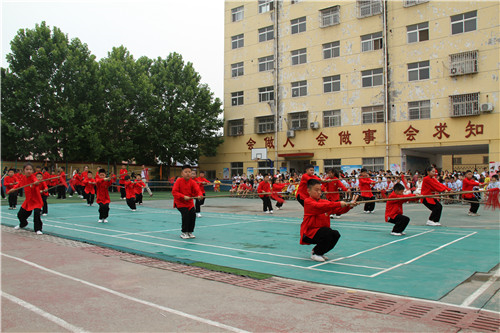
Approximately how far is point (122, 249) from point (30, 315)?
13.0 ft

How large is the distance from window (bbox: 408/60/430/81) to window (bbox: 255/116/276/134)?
11497 millimetres

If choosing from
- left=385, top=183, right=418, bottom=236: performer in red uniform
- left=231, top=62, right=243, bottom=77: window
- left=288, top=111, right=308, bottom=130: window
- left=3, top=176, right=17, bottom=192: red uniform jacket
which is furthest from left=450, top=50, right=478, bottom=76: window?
left=3, top=176, right=17, bottom=192: red uniform jacket

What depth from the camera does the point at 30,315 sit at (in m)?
4.33

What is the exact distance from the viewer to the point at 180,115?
33844 mm

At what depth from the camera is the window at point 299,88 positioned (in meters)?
32.2

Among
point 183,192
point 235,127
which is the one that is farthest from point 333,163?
point 183,192

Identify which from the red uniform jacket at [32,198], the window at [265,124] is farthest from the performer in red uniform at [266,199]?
the window at [265,124]

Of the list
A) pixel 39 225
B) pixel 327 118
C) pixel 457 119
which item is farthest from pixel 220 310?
pixel 327 118

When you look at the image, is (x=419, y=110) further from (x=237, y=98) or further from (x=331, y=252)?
(x=331, y=252)

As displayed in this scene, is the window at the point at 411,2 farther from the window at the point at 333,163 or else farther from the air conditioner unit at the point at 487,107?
the window at the point at 333,163

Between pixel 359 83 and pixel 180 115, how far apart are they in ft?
48.8

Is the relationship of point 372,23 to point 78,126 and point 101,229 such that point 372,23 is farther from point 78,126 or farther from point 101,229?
point 101,229

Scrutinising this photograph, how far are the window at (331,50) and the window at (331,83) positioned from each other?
5.53ft

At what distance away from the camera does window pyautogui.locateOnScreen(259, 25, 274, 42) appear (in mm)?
34375
